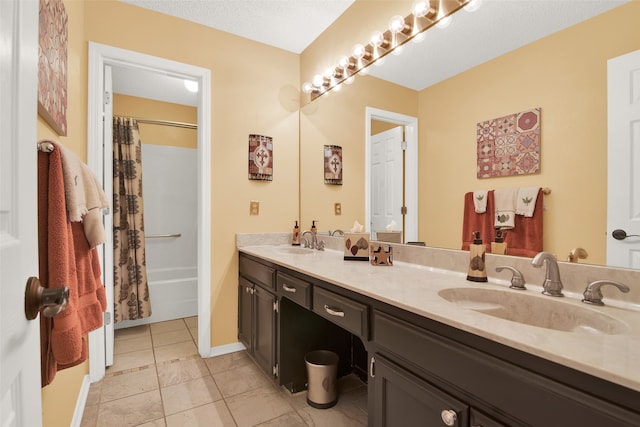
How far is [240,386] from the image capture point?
6.33 ft

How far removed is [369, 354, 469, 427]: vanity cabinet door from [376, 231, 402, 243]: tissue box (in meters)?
0.80

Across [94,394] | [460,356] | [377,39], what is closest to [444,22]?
[377,39]

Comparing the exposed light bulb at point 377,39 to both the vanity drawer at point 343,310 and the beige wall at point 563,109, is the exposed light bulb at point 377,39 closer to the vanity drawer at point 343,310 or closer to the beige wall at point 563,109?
the beige wall at point 563,109

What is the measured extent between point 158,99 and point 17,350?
3.57 metres

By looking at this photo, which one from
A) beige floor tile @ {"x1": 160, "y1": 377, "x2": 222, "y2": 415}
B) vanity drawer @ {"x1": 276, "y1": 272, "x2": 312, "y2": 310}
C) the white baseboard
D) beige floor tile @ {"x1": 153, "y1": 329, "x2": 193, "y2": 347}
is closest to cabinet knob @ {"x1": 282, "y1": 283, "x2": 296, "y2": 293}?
vanity drawer @ {"x1": 276, "y1": 272, "x2": 312, "y2": 310}

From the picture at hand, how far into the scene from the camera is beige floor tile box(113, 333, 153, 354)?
244cm

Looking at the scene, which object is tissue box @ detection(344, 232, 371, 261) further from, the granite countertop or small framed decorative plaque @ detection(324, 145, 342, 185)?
small framed decorative plaque @ detection(324, 145, 342, 185)

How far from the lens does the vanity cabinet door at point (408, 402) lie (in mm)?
819

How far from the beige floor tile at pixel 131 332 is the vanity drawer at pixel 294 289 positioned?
1771mm

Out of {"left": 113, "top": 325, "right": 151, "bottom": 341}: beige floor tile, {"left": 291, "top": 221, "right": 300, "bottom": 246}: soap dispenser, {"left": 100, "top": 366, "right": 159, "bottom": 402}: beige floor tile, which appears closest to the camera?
{"left": 100, "top": 366, "right": 159, "bottom": 402}: beige floor tile

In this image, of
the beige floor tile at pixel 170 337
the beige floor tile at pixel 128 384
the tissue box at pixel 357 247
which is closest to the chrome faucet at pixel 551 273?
the tissue box at pixel 357 247

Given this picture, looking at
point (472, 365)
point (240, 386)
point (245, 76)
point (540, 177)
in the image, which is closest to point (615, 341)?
point (472, 365)

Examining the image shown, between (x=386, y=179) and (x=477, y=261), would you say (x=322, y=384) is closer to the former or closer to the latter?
(x=477, y=261)

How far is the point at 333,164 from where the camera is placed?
2.37 meters
